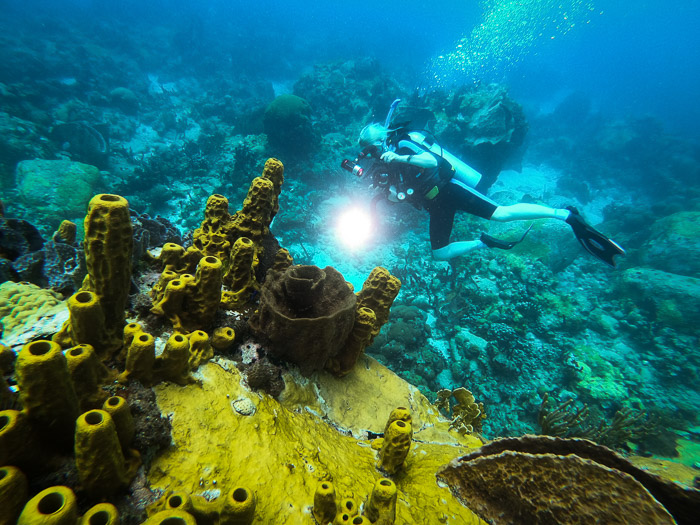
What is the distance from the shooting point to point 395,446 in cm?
197

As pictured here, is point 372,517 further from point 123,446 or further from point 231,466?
point 123,446

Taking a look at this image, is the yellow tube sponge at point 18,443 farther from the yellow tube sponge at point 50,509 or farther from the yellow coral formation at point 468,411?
the yellow coral formation at point 468,411

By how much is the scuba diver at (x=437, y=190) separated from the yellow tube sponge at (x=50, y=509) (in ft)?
22.4

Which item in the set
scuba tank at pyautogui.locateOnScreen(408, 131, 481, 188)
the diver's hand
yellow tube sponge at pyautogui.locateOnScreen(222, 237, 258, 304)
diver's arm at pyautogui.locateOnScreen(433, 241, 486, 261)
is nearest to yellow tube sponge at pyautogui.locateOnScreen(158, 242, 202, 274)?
yellow tube sponge at pyautogui.locateOnScreen(222, 237, 258, 304)

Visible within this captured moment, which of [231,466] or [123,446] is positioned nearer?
[123,446]

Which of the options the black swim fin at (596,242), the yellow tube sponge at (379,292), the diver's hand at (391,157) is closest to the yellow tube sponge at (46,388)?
the yellow tube sponge at (379,292)

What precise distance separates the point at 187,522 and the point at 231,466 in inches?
27.8

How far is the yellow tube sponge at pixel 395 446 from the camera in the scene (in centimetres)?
194

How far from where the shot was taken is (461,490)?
1.93m

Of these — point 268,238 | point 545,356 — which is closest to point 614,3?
point 545,356

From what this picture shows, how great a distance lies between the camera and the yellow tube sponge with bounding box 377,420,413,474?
1942mm

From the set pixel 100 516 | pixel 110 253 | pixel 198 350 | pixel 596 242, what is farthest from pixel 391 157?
pixel 100 516

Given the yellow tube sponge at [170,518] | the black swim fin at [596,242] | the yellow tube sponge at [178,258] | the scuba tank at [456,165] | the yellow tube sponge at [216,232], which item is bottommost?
the yellow tube sponge at [170,518]

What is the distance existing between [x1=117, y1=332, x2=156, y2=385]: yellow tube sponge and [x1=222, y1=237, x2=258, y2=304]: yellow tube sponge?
967 mm
